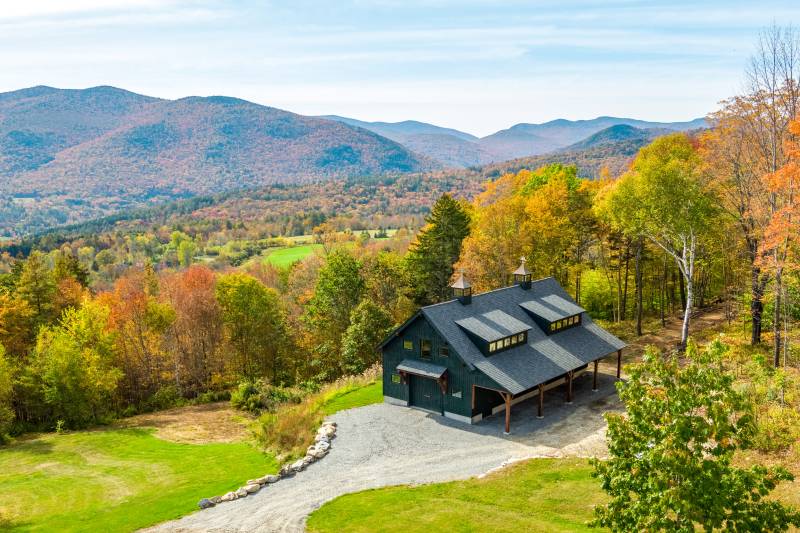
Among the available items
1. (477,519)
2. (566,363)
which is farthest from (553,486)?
(566,363)

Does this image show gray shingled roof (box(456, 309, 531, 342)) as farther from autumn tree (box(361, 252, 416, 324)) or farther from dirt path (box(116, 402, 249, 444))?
autumn tree (box(361, 252, 416, 324))

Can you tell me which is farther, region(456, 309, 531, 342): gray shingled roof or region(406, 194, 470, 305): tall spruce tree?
region(406, 194, 470, 305): tall spruce tree

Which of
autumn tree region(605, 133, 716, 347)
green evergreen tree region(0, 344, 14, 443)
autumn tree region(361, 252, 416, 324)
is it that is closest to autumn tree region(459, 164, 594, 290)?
autumn tree region(605, 133, 716, 347)

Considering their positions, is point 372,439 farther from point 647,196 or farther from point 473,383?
point 647,196

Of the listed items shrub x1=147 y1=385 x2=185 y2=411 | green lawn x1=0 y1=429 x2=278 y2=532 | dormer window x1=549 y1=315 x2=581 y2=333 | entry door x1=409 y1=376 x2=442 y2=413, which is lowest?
shrub x1=147 y1=385 x2=185 y2=411

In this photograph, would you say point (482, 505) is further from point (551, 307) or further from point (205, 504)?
point (551, 307)

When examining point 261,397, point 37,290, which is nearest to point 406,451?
point 261,397
